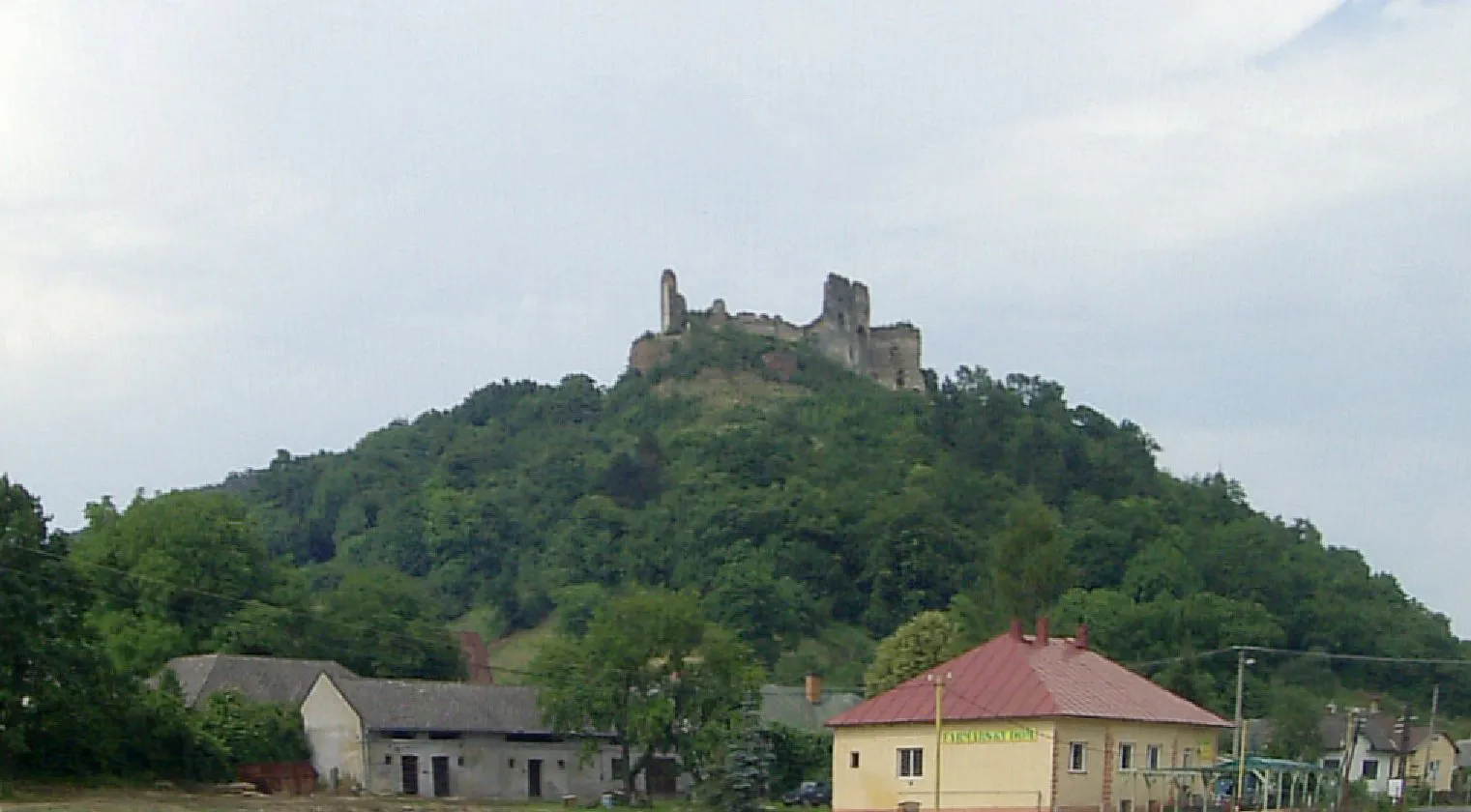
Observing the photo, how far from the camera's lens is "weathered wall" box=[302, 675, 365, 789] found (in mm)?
54375

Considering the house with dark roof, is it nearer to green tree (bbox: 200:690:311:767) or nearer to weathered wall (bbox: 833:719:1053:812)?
green tree (bbox: 200:690:311:767)

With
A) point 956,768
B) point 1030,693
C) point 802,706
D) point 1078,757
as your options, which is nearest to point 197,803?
point 956,768

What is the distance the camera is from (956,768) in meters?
41.8

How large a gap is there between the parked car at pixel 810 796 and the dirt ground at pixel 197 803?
916cm

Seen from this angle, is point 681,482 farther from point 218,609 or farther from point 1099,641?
point 218,609

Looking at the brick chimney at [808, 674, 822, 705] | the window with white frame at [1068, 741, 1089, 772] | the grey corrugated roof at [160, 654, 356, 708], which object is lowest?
the brick chimney at [808, 674, 822, 705]

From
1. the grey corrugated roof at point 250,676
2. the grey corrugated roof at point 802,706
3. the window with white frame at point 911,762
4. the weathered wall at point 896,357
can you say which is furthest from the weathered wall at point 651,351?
the window with white frame at point 911,762

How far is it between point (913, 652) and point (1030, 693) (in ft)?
72.8

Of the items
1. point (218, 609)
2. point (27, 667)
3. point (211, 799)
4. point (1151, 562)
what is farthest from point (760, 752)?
point (1151, 562)

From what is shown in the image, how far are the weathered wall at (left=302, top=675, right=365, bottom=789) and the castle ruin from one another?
111794 mm

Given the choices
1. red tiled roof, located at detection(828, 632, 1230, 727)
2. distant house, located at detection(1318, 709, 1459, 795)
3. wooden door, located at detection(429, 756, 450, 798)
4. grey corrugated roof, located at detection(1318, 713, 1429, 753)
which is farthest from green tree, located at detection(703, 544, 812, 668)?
red tiled roof, located at detection(828, 632, 1230, 727)

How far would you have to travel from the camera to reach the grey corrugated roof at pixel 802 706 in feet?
226

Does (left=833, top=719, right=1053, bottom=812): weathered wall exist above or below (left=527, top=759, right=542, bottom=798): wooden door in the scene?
above

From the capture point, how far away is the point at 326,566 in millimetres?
135250
